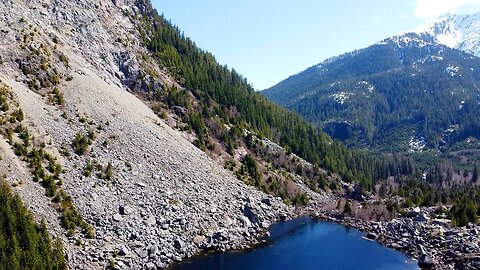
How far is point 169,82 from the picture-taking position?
136 meters

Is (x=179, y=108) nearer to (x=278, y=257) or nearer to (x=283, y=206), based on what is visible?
(x=283, y=206)

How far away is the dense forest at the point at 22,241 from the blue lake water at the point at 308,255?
19.2 metres

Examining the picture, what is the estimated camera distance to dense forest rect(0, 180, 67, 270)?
53.3 meters

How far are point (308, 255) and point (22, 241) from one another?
47.9m

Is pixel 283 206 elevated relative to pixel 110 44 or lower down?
lower down

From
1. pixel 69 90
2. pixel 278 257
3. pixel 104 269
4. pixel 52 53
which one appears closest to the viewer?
pixel 104 269

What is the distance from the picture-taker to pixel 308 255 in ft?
267

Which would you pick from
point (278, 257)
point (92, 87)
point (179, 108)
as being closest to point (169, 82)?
point (179, 108)

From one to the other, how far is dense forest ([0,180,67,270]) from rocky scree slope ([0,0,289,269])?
9.78ft

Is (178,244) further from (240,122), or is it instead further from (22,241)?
(240,122)

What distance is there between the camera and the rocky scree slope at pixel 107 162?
68.1 meters

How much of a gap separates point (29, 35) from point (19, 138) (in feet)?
118

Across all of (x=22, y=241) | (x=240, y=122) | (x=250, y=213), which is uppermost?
(x=240, y=122)

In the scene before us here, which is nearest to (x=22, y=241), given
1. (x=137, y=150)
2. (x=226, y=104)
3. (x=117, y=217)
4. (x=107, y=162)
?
(x=117, y=217)
